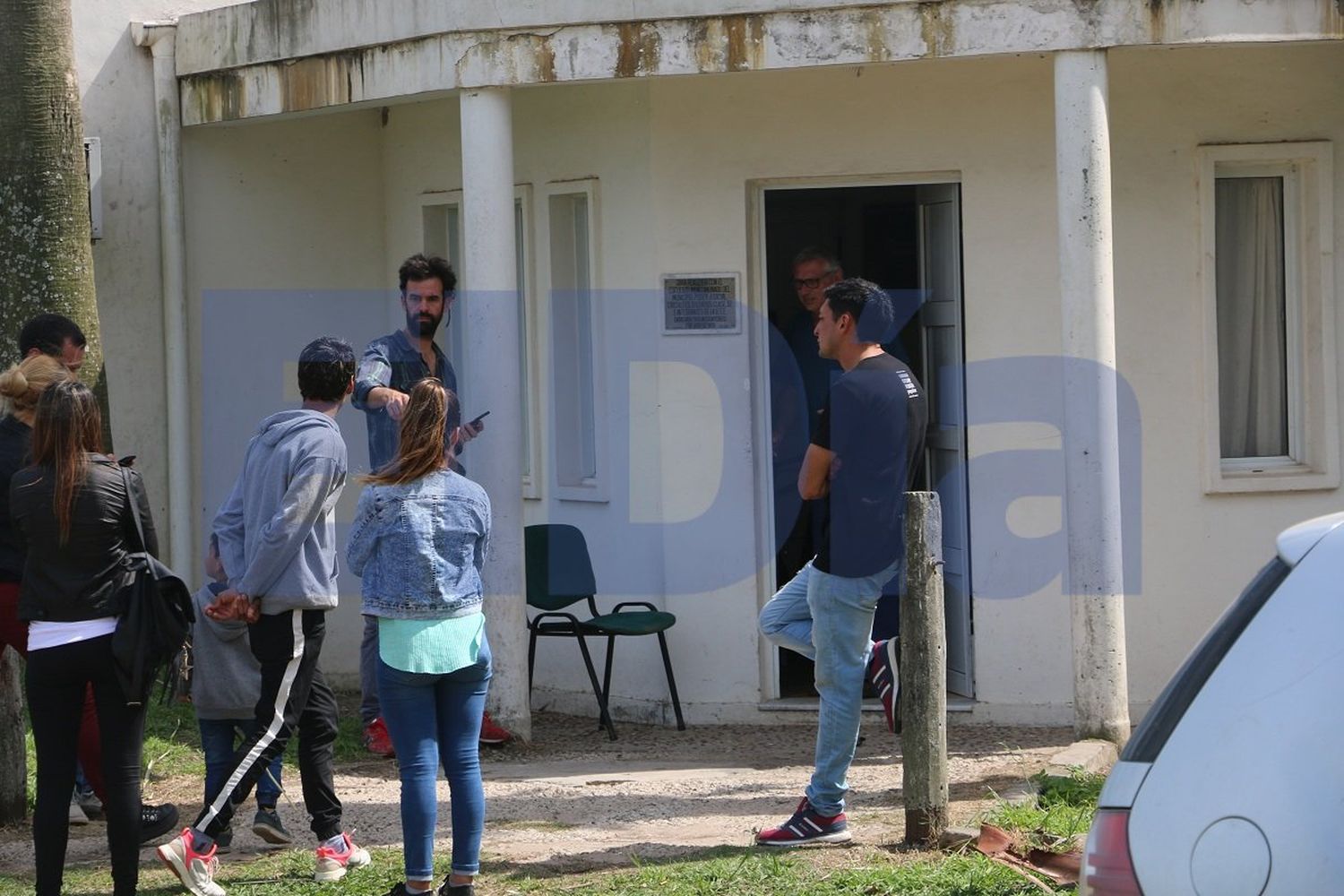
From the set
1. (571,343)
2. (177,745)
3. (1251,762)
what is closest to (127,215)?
(571,343)

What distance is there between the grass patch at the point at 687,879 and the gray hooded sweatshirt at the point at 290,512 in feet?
2.97

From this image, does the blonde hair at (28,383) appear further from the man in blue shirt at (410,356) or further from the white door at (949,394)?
the white door at (949,394)

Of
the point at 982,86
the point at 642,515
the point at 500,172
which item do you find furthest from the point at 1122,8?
the point at 642,515

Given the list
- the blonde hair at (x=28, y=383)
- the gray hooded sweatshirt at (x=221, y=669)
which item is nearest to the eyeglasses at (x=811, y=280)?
the gray hooded sweatshirt at (x=221, y=669)

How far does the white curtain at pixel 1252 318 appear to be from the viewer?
27.6 feet

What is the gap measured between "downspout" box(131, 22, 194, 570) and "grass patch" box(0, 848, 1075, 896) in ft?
12.1

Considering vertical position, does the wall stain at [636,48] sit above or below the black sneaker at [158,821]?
above

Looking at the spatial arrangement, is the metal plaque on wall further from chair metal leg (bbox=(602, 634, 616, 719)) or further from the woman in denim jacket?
the woman in denim jacket

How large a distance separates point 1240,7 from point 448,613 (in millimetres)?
4299

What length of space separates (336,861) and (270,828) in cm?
47

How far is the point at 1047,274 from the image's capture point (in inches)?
322

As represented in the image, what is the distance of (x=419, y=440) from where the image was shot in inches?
200

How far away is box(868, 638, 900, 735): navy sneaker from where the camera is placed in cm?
579

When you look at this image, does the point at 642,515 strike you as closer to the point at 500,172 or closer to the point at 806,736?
the point at 806,736
